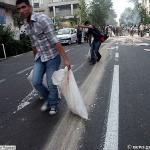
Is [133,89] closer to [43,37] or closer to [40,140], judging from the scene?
[43,37]

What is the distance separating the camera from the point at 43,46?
6133 mm

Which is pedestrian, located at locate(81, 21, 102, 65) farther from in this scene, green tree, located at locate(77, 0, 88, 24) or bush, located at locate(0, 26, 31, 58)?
green tree, located at locate(77, 0, 88, 24)

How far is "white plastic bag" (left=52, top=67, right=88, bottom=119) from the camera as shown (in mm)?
5969

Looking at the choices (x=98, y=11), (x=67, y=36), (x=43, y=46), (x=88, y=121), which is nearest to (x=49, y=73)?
(x=43, y=46)

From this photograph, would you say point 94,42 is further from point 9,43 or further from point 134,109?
point 9,43

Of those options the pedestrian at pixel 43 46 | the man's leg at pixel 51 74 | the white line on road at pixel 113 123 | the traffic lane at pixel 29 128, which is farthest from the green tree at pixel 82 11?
the man's leg at pixel 51 74

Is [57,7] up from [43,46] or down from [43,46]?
up

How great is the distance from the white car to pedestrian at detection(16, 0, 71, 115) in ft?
88.8

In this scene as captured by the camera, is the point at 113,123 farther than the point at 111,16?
No

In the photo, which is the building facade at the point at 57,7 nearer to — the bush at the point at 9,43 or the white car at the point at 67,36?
the white car at the point at 67,36

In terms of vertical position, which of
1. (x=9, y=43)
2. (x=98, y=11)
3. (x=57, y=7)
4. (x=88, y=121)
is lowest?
(x=9, y=43)

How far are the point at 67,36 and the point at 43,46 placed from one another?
2836 centimetres

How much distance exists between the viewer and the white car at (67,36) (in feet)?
112

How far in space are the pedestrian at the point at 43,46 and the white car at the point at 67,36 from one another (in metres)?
27.1
